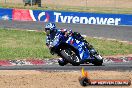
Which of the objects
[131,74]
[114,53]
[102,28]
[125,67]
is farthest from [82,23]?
[131,74]

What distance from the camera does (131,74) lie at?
1550 cm

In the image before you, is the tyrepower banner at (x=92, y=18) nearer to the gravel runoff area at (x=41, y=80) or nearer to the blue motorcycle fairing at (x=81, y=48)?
the blue motorcycle fairing at (x=81, y=48)

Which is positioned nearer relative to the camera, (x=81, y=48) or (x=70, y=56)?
(x=81, y=48)

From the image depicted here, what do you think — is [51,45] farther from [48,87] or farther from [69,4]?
[69,4]

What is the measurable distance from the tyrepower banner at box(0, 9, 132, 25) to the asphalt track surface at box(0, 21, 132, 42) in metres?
1.08

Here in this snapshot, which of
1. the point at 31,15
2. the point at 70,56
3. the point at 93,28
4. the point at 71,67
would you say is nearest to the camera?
the point at 70,56

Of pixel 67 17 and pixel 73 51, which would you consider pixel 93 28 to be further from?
pixel 73 51

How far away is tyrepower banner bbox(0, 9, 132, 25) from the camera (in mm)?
38750

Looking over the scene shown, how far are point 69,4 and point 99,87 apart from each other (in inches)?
2005

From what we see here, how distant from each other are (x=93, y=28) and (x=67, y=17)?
4.82m

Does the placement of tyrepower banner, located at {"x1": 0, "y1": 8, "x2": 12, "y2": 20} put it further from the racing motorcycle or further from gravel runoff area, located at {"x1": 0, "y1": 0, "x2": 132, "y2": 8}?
the racing motorcycle

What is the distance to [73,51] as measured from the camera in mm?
17547

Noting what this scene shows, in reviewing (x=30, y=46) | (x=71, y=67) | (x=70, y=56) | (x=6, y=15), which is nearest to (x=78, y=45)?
(x=70, y=56)

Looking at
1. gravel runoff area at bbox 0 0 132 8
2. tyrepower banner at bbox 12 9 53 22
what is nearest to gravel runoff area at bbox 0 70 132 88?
tyrepower banner at bbox 12 9 53 22
